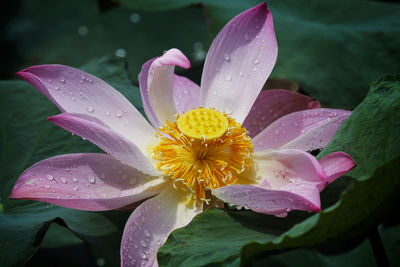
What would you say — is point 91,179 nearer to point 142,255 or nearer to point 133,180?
point 133,180

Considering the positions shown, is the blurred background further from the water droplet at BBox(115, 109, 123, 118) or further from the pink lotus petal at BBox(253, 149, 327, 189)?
the pink lotus petal at BBox(253, 149, 327, 189)

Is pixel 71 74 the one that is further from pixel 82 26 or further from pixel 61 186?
pixel 82 26

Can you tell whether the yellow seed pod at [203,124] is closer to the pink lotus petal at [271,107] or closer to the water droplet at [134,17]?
the pink lotus petal at [271,107]

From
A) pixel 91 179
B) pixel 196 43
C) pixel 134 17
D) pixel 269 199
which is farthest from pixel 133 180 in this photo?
pixel 134 17

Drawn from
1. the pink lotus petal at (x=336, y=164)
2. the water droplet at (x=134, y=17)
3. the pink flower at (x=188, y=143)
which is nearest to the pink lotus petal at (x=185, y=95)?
the pink flower at (x=188, y=143)

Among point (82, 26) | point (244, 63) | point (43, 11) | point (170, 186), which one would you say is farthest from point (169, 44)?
point (170, 186)

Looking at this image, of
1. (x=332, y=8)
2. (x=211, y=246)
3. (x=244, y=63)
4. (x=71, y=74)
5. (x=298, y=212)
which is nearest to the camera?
(x=211, y=246)

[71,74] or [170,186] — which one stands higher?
[71,74]
